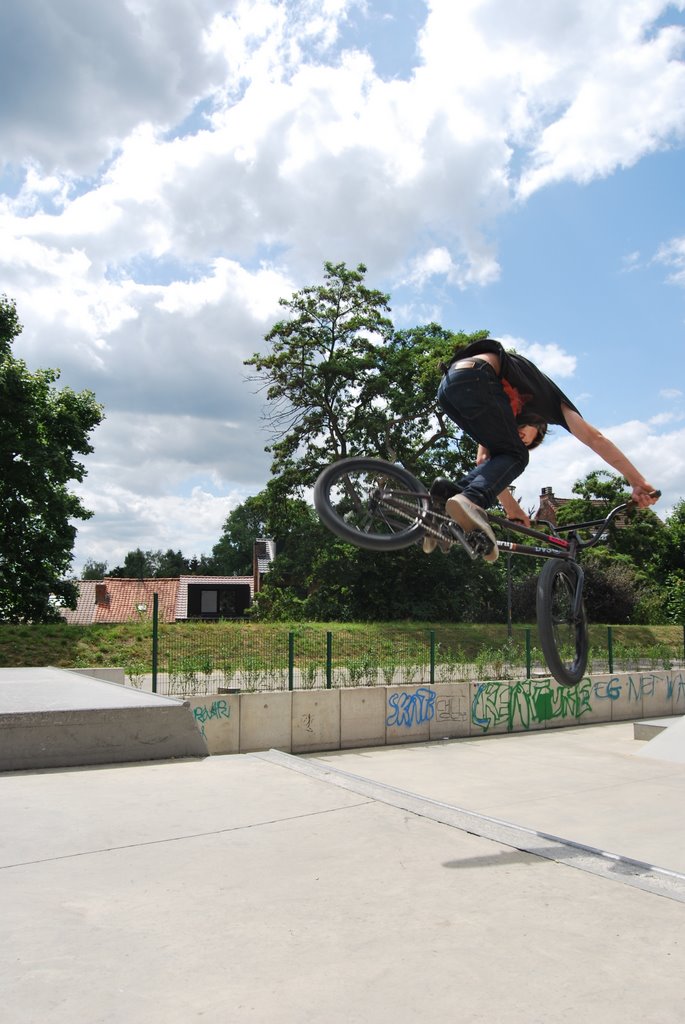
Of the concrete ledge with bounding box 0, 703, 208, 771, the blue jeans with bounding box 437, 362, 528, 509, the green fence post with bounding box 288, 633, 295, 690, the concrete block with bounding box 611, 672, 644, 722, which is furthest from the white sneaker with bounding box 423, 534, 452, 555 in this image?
the concrete block with bounding box 611, 672, 644, 722

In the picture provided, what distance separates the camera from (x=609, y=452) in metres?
5.59

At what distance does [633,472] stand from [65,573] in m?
26.3

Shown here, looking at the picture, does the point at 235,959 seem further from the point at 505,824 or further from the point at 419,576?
the point at 419,576

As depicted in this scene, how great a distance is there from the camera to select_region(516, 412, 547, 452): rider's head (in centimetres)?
571

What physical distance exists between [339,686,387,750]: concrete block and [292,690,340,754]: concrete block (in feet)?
0.64

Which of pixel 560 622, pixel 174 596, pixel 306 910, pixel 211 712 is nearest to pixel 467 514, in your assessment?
pixel 560 622

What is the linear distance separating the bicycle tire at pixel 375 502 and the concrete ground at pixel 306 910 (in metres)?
2.54

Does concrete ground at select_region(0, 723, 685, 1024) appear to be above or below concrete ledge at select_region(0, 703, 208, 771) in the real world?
below

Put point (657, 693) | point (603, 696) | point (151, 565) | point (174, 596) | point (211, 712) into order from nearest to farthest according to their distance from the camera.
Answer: point (211, 712) < point (603, 696) < point (657, 693) < point (174, 596) < point (151, 565)

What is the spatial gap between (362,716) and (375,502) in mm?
14378

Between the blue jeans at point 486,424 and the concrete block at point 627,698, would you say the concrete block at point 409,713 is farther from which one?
the blue jeans at point 486,424

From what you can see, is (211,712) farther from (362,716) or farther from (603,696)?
(603,696)

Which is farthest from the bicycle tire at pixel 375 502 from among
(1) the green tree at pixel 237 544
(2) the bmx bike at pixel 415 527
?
(1) the green tree at pixel 237 544

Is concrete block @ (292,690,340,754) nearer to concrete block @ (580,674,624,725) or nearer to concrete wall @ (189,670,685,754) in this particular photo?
concrete wall @ (189,670,685,754)
